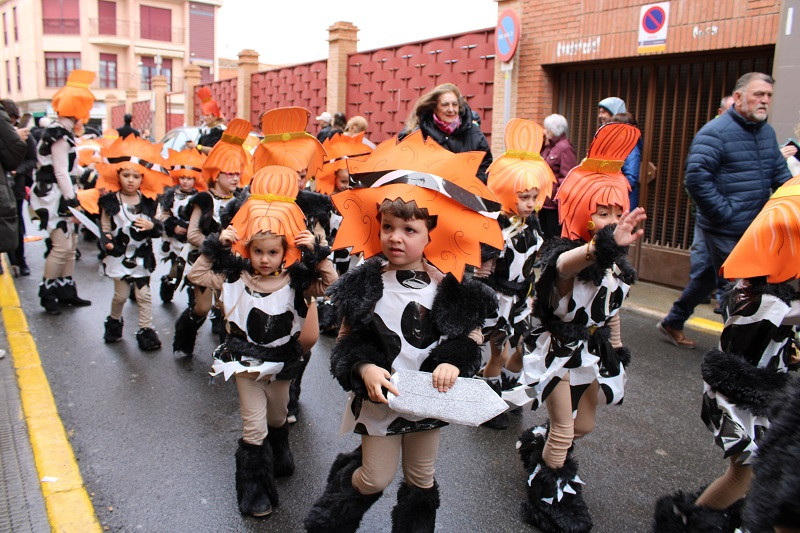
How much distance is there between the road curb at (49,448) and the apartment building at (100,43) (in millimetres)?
45686

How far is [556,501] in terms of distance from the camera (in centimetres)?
342

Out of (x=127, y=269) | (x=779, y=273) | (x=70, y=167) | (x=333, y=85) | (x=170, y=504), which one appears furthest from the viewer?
(x=333, y=85)

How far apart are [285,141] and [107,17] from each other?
5416 centimetres

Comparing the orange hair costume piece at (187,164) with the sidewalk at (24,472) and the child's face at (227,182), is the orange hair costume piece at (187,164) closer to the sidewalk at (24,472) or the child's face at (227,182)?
the child's face at (227,182)

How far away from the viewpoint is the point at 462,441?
174 inches

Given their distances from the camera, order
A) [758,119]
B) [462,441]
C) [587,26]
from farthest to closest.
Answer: [587,26]
[758,119]
[462,441]

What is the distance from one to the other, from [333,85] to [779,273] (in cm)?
1453

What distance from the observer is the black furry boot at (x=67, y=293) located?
7484 millimetres

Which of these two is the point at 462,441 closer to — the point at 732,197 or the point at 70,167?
the point at 732,197

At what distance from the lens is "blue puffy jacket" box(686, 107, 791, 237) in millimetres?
6023

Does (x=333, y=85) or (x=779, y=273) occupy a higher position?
(x=333, y=85)

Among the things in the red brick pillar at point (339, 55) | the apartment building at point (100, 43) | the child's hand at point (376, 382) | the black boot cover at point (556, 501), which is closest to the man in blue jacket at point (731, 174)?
the black boot cover at point (556, 501)

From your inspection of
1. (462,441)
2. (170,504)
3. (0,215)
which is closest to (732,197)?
(462,441)

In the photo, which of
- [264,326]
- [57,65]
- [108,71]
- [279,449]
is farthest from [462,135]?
[57,65]
